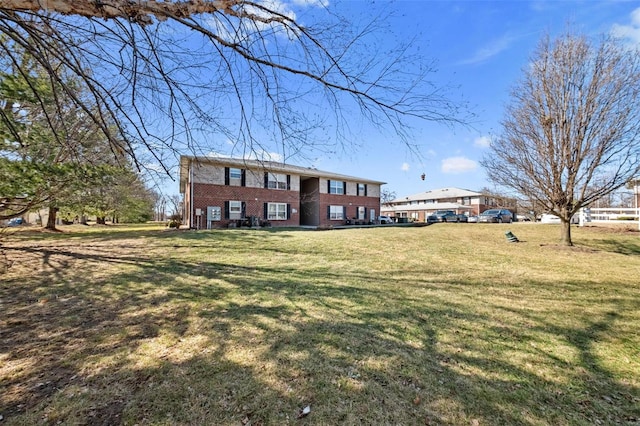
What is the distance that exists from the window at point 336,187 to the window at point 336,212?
1.63 metres

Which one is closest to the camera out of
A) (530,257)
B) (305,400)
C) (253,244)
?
(305,400)

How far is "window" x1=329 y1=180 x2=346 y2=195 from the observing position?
2867 cm

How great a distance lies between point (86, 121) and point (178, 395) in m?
6.04

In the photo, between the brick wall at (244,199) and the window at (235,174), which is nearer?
the brick wall at (244,199)

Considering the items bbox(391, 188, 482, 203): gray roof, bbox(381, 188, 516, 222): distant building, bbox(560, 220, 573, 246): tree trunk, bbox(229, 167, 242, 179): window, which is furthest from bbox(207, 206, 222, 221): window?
bbox(391, 188, 482, 203): gray roof

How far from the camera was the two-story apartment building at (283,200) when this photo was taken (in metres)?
21.1

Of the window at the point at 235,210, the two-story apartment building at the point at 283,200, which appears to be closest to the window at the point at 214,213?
the two-story apartment building at the point at 283,200

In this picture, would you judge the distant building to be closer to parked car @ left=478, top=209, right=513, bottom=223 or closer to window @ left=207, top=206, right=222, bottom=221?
parked car @ left=478, top=209, right=513, bottom=223

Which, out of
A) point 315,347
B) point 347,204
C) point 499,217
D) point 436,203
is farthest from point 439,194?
point 315,347

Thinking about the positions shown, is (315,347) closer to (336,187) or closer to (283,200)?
(283,200)

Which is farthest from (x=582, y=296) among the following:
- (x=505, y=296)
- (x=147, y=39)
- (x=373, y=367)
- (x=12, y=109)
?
(x=12, y=109)

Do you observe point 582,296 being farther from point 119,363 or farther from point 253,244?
point 253,244

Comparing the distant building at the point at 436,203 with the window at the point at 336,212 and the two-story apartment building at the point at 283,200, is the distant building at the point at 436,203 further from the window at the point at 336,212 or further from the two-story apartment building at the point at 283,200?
the window at the point at 336,212

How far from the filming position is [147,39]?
2.79 meters
